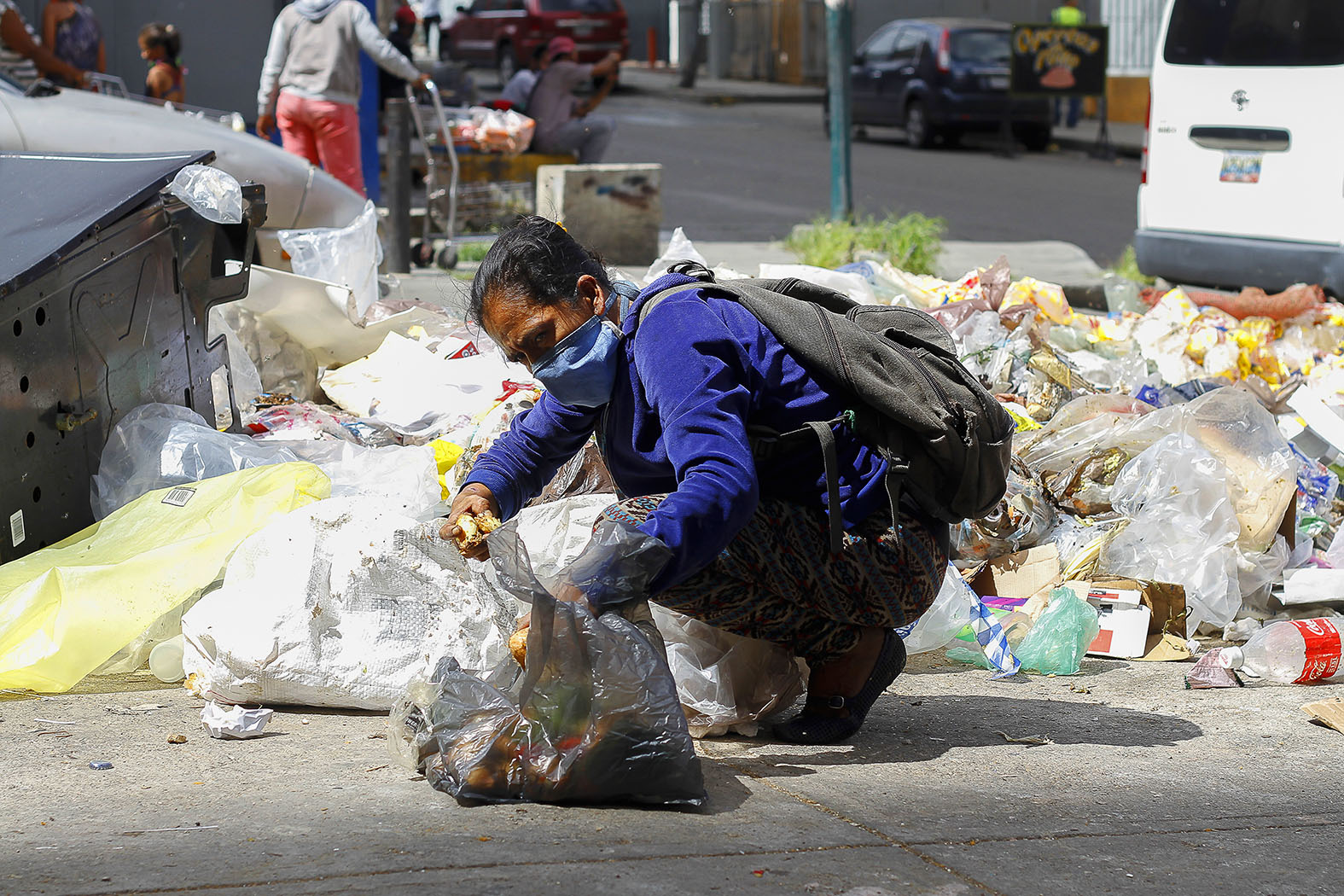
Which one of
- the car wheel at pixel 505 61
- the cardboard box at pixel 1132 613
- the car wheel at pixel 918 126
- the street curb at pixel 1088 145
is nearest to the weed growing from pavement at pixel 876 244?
the cardboard box at pixel 1132 613

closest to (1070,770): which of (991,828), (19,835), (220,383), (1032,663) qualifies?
(991,828)

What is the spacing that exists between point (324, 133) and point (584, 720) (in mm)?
6561

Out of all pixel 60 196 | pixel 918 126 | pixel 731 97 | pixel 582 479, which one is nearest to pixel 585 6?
pixel 731 97

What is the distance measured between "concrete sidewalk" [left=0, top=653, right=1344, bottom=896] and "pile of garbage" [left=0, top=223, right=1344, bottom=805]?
109 millimetres

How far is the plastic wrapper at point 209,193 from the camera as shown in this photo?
408 cm

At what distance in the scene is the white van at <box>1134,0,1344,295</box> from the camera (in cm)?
714

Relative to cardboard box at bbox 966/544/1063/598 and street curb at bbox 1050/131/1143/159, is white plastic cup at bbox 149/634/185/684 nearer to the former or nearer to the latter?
cardboard box at bbox 966/544/1063/598

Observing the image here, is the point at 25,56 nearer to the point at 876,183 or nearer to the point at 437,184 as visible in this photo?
the point at 437,184

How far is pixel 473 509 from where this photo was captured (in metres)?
2.71

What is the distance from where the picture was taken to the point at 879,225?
28.8ft

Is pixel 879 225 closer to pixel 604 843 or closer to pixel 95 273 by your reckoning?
pixel 95 273

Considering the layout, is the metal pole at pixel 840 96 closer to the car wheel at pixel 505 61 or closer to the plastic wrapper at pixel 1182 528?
the plastic wrapper at pixel 1182 528

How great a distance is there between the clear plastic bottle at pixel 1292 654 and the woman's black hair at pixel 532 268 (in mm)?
1992

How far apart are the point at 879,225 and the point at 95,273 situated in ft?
19.1
